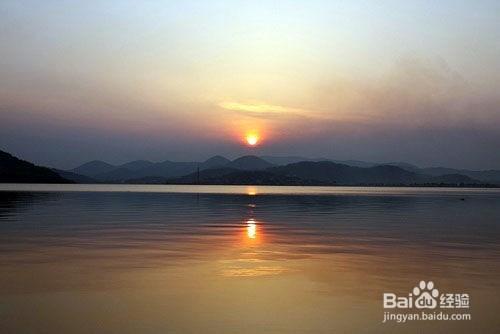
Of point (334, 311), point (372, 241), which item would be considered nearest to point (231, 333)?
point (334, 311)

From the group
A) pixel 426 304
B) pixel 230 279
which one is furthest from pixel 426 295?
pixel 230 279

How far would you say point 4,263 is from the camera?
74.5 feet

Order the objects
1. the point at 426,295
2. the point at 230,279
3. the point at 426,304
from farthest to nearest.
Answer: the point at 230,279
the point at 426,295
the point at 426,304

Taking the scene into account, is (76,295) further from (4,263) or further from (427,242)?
(427,242)

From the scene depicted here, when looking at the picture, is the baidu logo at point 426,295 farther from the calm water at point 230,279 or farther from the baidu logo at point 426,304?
the calm water at point 230,279

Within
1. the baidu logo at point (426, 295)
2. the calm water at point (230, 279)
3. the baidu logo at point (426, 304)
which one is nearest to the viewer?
the calm water at point (230, 279)

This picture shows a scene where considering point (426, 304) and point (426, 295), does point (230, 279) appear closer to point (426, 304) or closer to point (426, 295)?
point (426, 295)

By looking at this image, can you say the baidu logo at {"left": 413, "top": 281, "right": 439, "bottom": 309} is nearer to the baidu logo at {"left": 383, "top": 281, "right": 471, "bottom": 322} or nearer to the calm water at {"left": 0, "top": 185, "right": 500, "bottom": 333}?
the baidu logo at {"left": 383, "top": 281, "right": 471, "bottom": 322}

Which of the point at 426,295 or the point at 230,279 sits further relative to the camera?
the point at 230,279

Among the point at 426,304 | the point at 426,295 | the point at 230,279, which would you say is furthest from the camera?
the point at 230,279

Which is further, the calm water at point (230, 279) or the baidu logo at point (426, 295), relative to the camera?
the baidu logo at point (426, 295)

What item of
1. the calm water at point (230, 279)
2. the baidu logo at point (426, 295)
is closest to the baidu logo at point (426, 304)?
the baidu logo at point (426, 295)

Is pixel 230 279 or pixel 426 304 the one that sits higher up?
pixel 230 279

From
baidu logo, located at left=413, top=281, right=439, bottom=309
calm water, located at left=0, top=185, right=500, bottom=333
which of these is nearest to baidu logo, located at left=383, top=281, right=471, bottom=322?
baidu logo, located at left=413, top=281, right=439, bottom=309
